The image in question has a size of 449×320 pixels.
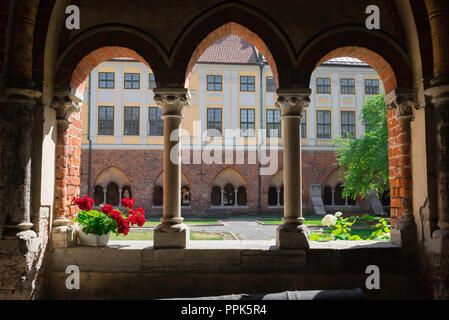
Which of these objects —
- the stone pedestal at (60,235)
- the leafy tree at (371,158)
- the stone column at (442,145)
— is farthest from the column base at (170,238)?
the leafy tree at (371,158)

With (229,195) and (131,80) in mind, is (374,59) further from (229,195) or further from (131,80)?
(131,80)

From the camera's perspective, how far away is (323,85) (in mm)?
23469

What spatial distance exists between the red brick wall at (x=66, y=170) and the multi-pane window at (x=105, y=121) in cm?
1781

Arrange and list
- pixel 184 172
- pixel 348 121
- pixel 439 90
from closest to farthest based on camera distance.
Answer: pixel 439 90
pixel 184 172
pixel 348 121

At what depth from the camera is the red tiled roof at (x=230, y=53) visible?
22673 millimetres

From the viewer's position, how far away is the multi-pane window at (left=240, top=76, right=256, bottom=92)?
22875 millimetres

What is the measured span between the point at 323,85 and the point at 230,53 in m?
6.04

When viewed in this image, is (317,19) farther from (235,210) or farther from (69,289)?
(235,210)

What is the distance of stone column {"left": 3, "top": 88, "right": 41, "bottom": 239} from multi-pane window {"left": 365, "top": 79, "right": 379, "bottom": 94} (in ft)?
74.8

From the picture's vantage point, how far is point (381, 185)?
1838 centimetres

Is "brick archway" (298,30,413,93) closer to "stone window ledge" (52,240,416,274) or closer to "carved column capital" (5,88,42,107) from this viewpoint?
"stone window ledge" (52,240,416,274)

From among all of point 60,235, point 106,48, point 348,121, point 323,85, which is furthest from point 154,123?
point 60,235
